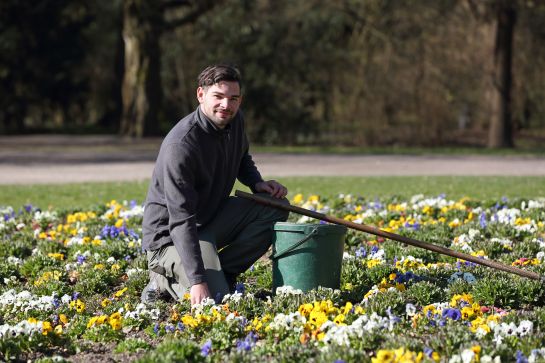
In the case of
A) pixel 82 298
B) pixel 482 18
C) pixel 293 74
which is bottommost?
pixel 82 298

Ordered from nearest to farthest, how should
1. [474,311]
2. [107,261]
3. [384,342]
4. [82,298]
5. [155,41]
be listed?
1. [384,342]
2. [474,311]
3. [82,298]
4. [107,261]
5. [155,41]

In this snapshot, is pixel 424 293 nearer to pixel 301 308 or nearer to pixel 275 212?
pixel 301 308

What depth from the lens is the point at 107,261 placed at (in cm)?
668

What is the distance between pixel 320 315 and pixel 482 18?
19.9 meters

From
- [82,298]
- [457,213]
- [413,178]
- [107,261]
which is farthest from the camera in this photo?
[413,178]

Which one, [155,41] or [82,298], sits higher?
[155,41]

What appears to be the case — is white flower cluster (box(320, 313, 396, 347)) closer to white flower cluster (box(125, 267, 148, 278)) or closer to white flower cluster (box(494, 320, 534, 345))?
white flower cluster (box(494, 320, 534, 345))

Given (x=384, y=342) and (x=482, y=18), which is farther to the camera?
(x=482, y=18)

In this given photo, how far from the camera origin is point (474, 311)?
4.87 m

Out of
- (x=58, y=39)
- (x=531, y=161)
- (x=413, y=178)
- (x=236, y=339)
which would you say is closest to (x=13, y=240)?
(x=236, y=339)

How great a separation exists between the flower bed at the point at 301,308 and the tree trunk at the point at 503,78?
50.5 ft

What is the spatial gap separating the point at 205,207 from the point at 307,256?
0.71m

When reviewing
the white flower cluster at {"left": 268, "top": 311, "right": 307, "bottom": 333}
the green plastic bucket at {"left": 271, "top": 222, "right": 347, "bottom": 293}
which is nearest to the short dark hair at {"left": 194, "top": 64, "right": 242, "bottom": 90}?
the green plastic bucket at {"left": 271, "top": 222, "right": 347, "bottom": 293}

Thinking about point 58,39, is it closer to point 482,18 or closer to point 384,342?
point 482,18
